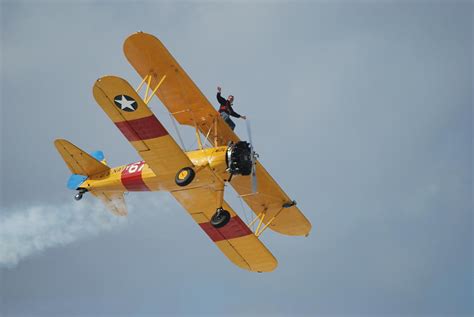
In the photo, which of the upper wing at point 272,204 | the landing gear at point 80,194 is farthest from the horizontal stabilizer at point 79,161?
the upper wing at point 272,204

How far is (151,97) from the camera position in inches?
777

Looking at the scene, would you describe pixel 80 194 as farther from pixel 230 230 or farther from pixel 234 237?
pixel 234 237

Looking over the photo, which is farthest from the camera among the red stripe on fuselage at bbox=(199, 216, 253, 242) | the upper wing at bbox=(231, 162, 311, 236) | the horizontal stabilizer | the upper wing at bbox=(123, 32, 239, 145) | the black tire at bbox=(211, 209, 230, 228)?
the red stripe on fuselage at bbox=(199, 216, 253, 242)

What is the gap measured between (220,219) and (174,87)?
139 inches

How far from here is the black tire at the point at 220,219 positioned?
1995 centimetres

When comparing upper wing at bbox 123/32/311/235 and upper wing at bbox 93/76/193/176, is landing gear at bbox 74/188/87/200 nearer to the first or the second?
upper wing at bbox 93/76/193/176

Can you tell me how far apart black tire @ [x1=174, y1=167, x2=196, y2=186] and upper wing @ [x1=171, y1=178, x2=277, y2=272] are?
2114 mm

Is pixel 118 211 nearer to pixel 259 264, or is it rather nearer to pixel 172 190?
pixel 172 190

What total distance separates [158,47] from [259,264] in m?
7.09

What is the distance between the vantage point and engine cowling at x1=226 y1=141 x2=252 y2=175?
64.0ft

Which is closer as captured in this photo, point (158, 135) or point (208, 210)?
point (158, 135)

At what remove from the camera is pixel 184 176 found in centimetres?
1952

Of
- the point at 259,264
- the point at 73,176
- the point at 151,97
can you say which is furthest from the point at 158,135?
the point at 259,264

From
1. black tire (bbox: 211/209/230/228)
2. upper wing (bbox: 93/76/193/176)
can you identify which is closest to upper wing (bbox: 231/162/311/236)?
black tire (bbox: 211/209/230/228)
